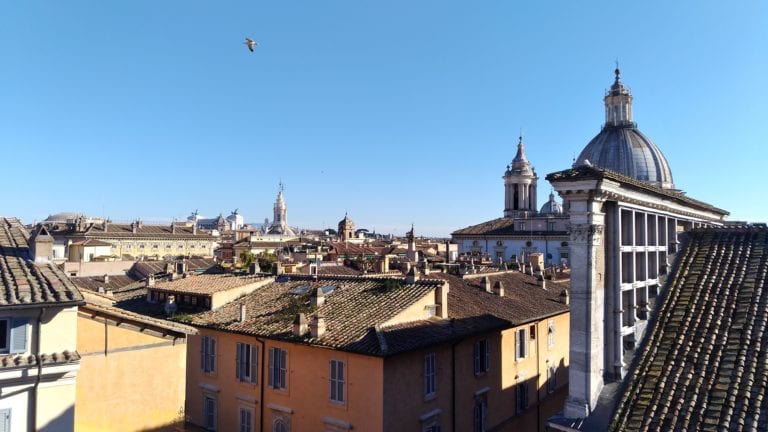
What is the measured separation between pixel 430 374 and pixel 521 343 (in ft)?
18.8

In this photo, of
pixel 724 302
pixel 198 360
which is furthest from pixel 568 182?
pixel 198 360

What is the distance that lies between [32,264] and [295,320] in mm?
6864

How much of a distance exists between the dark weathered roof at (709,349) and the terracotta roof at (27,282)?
10.2m

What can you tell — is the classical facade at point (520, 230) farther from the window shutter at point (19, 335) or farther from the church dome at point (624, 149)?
the window shutter at point (19, 335)

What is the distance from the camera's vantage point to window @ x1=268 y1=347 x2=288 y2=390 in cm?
1605

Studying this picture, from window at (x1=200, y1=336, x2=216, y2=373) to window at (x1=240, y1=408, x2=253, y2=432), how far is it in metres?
2.08

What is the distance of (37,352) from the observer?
10.1m

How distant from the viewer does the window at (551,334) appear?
21.3 m

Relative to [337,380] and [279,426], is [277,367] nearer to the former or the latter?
[279,426]

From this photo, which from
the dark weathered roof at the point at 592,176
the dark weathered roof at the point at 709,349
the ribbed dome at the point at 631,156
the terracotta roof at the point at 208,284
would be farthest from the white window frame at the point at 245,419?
the ribbed dome at the point at 631,156

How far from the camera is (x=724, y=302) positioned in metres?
9.34

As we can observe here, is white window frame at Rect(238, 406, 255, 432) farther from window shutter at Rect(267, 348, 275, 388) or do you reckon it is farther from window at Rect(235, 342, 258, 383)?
window shutter at Rect(267, 348, 275, 388)

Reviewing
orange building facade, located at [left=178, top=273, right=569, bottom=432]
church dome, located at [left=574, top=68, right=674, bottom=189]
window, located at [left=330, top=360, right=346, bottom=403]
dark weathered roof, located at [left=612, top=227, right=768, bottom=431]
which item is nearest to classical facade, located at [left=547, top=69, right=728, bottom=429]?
dark weathered roof, located at [left=612, top=227, right=768, bottom=431]

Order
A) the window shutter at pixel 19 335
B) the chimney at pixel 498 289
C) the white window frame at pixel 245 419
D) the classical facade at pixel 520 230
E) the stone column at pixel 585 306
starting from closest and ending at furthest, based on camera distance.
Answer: the stone column at pixel 585 306 < the window shutter at pixel 19 335 < the white window frame at pixel 245 419 < the chimney at pixel 498 289 < the classical facade at pixel 520 230
